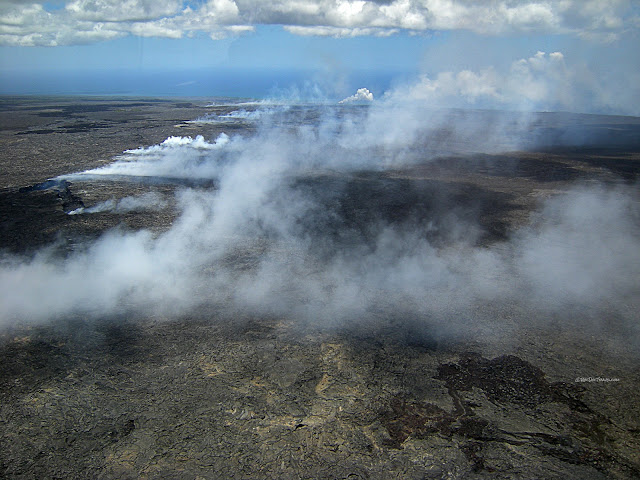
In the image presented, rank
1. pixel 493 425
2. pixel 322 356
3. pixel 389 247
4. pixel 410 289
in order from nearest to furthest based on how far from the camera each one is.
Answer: pixel 493 425
pixel 322 356
pixel 410 289
pixel 389 247

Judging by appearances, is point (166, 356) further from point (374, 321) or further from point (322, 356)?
point (374, 321)

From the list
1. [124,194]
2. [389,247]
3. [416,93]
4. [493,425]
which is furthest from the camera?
[416,93]

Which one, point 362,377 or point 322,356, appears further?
point 322,356

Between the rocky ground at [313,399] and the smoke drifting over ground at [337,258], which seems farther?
the smoke drifting over ground at [337,258]

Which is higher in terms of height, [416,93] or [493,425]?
[416,93]

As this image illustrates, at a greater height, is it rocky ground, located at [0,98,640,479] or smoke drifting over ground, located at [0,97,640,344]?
smoke drifting over ground, located at [0,97,640,344]

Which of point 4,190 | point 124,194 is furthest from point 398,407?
point 4,190

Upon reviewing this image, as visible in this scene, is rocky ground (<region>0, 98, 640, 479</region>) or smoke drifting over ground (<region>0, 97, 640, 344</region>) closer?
rocky ground (<region>0, 98, 640, 479</region>)
